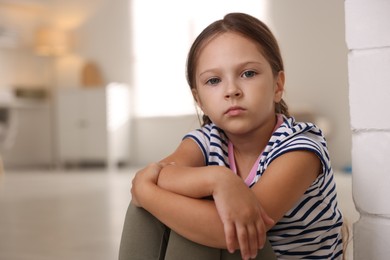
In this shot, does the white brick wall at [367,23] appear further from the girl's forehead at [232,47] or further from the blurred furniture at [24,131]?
the blurred furniture at [24,131]

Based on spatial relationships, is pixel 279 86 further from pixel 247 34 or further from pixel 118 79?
pixel 118 79

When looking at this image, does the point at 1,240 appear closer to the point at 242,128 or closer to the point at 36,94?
the point at 242,128

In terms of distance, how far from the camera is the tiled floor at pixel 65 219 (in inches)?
71.5

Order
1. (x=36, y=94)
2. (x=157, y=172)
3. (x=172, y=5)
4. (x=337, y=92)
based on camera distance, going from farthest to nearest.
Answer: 1. (x=36, y=94)
2. (x=172, y=5)
3. (x=337, y=92)
4. (x=157, y=172)

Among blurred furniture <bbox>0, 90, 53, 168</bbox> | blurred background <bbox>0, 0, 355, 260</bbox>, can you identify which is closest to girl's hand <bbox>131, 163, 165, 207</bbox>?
blurred background <bbox>0, 0, 355, 260</bbox>

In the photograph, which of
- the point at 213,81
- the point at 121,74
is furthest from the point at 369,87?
the point at 121,74

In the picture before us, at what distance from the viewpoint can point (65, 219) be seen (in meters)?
2.56

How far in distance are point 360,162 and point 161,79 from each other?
5.68 metres

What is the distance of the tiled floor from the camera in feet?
5.96

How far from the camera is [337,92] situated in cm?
536

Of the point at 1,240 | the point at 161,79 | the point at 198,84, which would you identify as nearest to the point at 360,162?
the point at 198,84

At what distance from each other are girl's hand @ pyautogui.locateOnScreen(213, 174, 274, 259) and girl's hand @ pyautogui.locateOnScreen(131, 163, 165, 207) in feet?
0.54

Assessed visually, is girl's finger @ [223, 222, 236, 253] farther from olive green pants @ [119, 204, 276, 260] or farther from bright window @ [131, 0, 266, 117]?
bright window @ [131, 0, 266, 117]

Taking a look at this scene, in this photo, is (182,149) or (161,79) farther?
(161,79)
